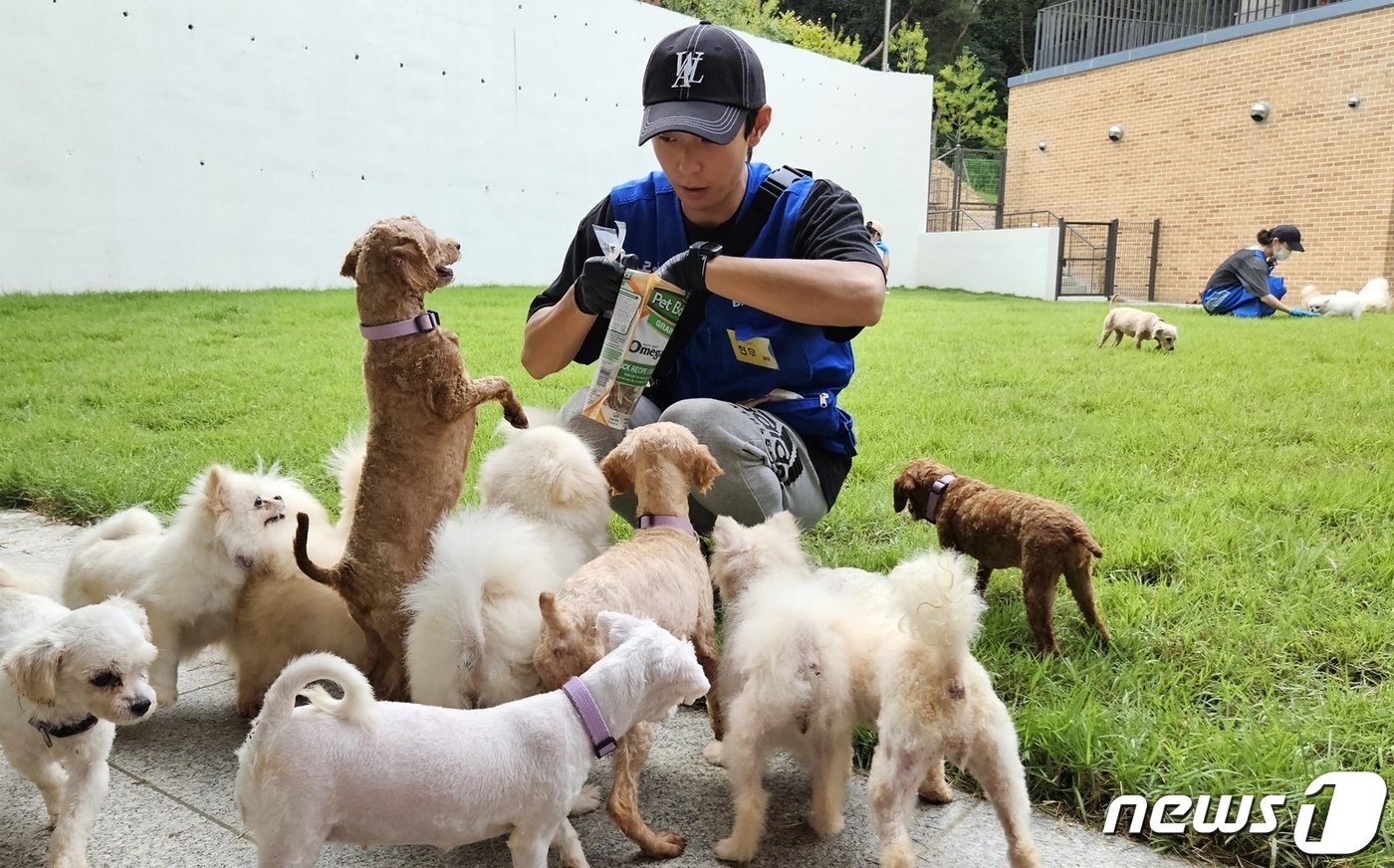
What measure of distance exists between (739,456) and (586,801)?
3.50 ft

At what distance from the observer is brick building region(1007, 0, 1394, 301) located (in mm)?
16219

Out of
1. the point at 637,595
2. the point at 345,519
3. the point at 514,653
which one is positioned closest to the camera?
the point at 514,653

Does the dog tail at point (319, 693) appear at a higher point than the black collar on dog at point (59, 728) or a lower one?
higher

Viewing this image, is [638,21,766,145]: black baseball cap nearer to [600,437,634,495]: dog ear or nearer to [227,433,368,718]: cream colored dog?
[600,437,634,495]: dog ear

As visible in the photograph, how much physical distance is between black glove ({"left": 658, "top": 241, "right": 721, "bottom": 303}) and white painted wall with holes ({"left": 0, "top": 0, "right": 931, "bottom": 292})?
9.77 meters

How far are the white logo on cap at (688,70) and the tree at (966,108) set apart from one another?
31.8 metres

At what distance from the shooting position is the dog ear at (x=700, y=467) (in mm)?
2398

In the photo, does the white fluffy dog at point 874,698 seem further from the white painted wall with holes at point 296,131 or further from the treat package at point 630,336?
the white painted wall with holes at point 296,131

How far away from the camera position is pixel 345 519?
258cm

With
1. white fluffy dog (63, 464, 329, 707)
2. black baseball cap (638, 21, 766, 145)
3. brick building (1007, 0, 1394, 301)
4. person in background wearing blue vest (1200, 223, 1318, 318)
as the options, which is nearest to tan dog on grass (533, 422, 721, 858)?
black baseball cap (638, 21, 766, 145)

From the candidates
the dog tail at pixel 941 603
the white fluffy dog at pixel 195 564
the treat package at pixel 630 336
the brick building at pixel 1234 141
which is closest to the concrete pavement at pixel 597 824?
the white fluffy dog at pixel 195 564

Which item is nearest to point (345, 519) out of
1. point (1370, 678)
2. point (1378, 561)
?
point (1370, 678)

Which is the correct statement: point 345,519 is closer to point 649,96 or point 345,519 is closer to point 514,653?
point 514,653

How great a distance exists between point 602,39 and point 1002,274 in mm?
10589
